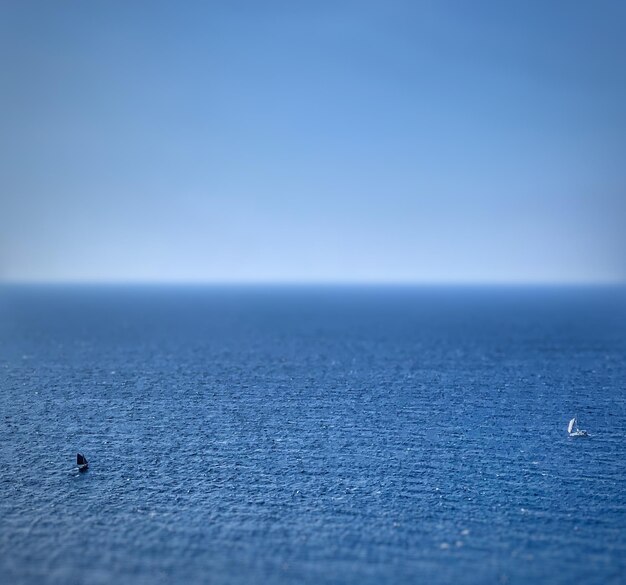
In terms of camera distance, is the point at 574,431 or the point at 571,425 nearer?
the point at 571,425

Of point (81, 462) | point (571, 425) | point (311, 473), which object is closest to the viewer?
point (81, 462)

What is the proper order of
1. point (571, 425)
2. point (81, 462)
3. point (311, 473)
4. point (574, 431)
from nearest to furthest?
point (81, 462) < point (311, 473) < point (571, 425) < point (574, 431)

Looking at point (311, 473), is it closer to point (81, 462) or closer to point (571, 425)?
point (81, 462)

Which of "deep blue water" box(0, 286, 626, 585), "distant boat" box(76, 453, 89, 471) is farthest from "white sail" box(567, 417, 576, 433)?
"distant boat" box(76, 453, 89, 471)

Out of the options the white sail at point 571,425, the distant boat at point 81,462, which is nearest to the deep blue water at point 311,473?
the distant boat at point 81,462

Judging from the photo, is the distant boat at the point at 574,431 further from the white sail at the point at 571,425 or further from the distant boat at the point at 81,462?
the distant boat at the point at 81,462

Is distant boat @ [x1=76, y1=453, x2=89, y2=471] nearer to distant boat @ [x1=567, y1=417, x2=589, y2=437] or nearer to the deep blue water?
the deep blue water

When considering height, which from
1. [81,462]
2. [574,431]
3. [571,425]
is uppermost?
[571,425]

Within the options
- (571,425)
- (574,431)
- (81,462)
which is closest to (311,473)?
(81,462)

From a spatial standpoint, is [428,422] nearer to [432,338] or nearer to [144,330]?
[432,338]
